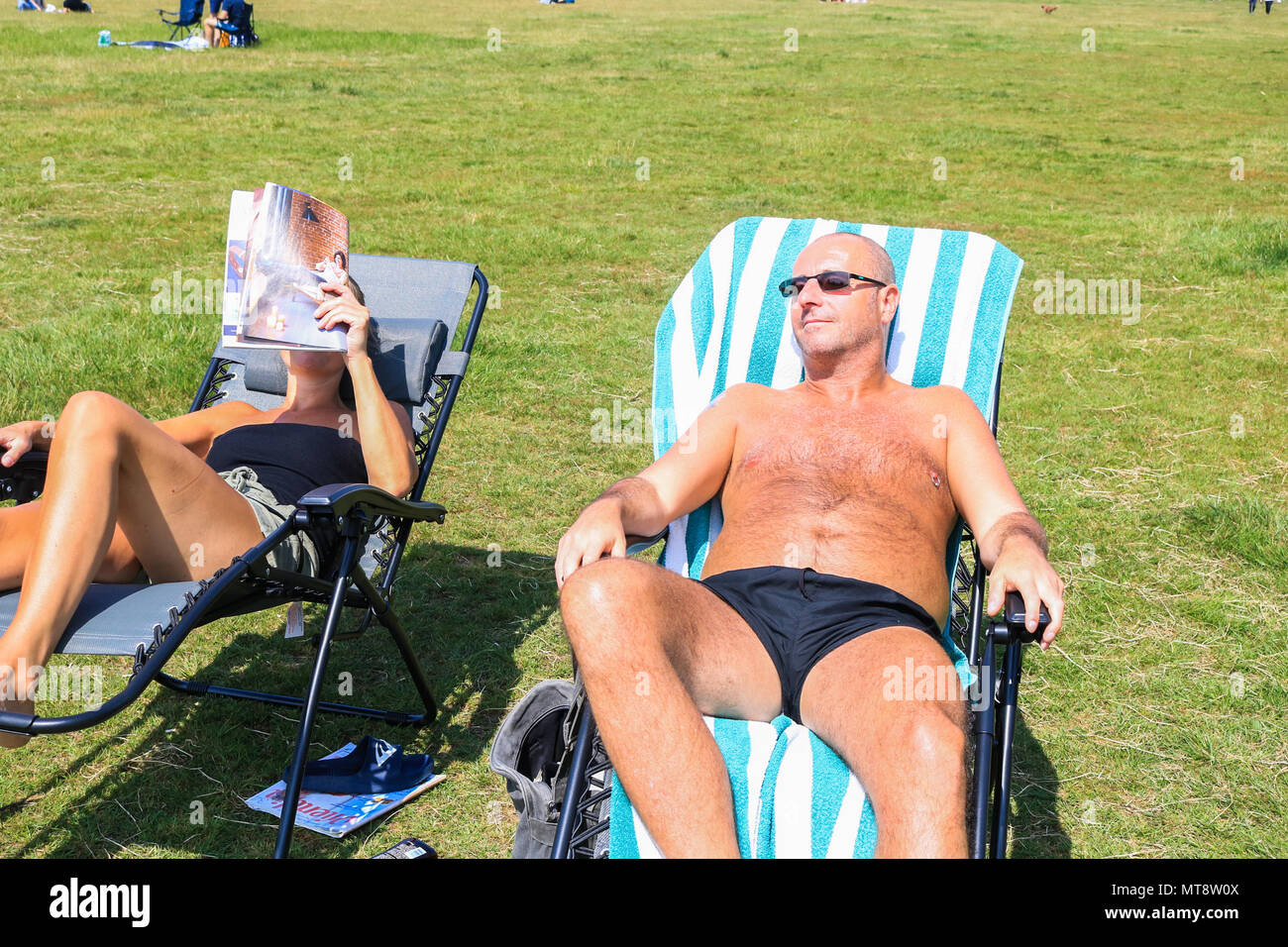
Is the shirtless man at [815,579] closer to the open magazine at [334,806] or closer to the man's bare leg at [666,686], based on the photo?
the man's bare leg at [666,686]

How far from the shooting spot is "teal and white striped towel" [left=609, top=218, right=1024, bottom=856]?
3.54 meters

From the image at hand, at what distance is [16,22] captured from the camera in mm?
22234

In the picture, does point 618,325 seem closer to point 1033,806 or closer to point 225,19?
point 1033,806

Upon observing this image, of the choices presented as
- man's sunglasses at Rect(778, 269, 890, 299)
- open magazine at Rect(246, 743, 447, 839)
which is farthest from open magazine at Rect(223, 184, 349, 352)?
man's sunglasses at Rect(778, 269, 890, 299)

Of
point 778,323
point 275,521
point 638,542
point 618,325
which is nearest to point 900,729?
point 638,542

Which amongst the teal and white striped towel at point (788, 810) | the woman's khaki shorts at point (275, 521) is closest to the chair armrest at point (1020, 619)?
the teal and white striped towel at point (788, 810)

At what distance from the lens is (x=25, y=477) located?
328cm

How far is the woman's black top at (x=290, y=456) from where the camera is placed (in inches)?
137

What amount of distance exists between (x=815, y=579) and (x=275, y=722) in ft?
5.63

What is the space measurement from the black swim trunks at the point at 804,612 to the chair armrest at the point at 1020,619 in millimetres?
325

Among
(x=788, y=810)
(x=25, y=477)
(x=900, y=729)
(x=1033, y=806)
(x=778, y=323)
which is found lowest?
(x=1033, y=806)

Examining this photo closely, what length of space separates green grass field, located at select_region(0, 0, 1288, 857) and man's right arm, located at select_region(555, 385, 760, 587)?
0.89 metres

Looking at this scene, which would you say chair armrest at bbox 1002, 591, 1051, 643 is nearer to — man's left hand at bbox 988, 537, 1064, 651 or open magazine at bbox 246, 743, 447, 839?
man's left hand at bbox 988, 537, 1064, 651
